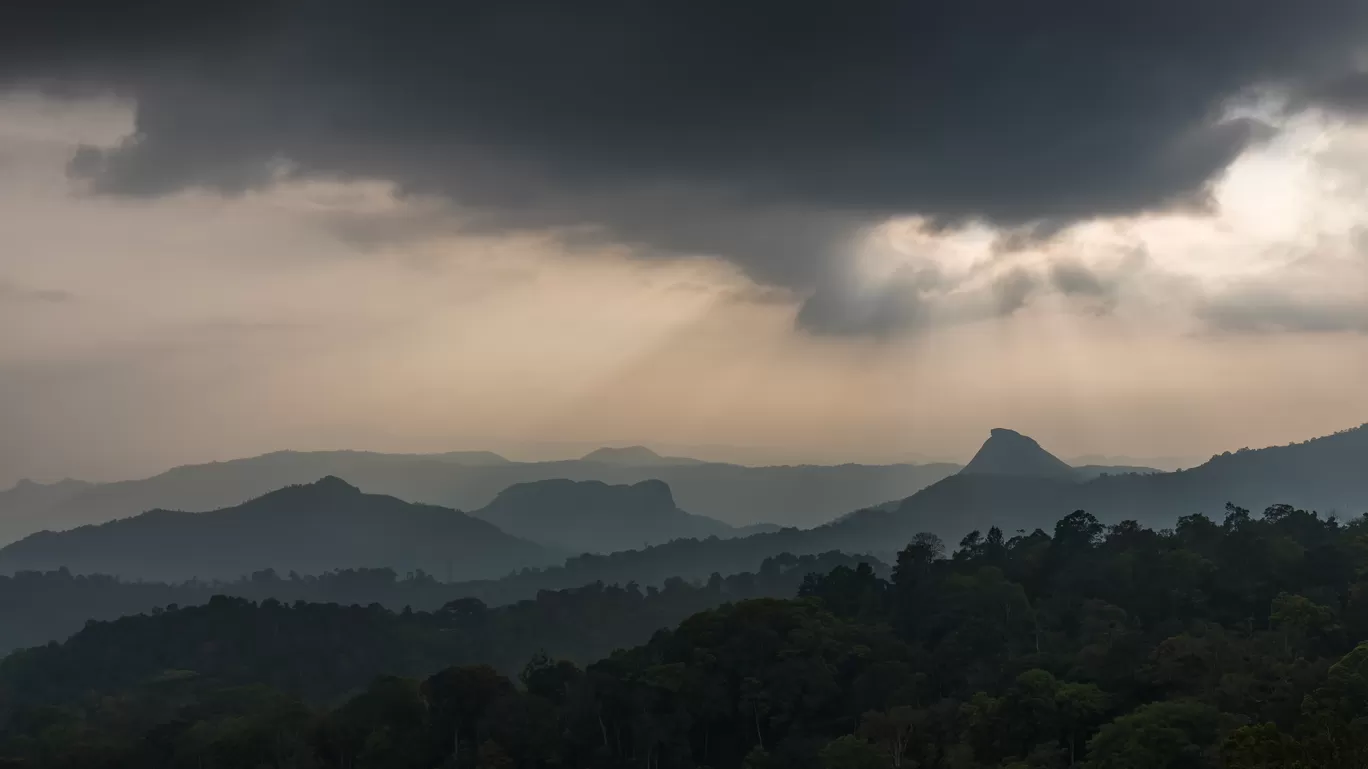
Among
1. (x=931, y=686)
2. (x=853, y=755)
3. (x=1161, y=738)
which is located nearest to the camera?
(x=1161, y=738)

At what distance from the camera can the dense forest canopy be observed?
4644cm

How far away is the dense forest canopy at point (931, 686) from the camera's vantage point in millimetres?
46438

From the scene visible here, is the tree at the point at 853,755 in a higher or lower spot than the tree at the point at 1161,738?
lower

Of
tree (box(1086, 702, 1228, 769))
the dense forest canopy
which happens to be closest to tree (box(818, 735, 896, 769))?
the dense forest canopy

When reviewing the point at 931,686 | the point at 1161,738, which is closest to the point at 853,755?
the point at 1161,738

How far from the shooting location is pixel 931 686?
62.7m

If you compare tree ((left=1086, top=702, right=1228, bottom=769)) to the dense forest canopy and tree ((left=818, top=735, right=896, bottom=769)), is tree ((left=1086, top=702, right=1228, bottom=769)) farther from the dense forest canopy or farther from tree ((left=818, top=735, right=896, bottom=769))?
tree ((left=818, top=735, right=896, bottom=769))

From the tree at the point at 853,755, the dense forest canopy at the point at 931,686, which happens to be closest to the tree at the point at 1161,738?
the dense forest canopy at the point at 931,686

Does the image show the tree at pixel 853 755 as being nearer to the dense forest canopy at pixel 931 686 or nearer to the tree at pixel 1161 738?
the dense forest canopy at pixel 931 686

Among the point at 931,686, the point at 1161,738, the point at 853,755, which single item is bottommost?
the point at 853,755

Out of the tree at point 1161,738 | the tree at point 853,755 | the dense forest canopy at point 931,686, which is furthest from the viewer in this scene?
the tree at point 853,755

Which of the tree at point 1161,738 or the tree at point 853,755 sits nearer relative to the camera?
the tree at point 1161,738

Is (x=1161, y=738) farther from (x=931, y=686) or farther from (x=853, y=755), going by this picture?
(x=931, y=686)

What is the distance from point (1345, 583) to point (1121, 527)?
56.1 feet
